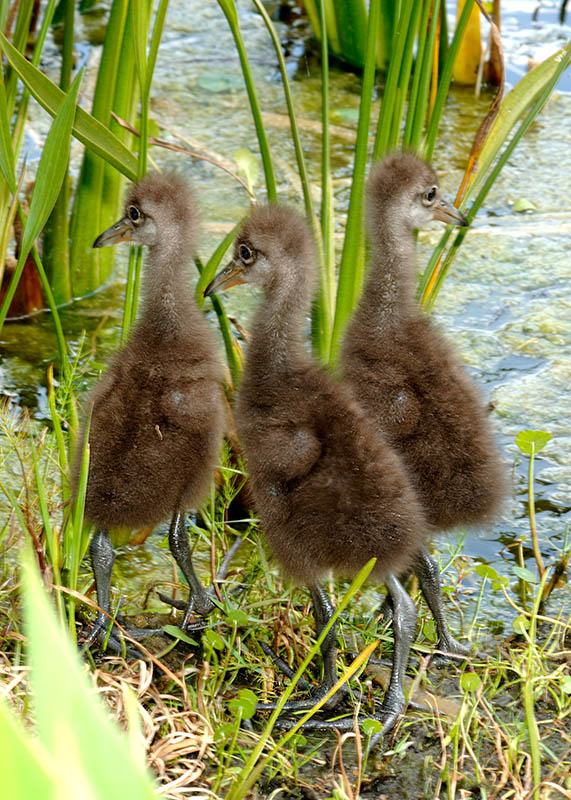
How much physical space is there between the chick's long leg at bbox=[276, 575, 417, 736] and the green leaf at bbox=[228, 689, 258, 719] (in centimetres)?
13

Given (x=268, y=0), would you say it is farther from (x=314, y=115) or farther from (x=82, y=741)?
(x=82, y=741)

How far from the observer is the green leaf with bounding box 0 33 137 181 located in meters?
2.58

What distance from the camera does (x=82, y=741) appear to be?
0.62 m

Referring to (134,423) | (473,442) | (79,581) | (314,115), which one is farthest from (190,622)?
(314,115)

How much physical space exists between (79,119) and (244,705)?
1.43 meters

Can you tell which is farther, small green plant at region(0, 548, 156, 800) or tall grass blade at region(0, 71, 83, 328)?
tall grass blade at region(0, 71, 83, 328)

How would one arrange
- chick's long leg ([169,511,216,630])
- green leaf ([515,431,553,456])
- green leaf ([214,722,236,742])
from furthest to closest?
green leaf ([515,431,553,456]) → chick's long leg ([169,511,216,630]) → green leaf ([214,722,236,742])

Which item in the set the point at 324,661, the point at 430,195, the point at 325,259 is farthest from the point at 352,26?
the point at 324,661

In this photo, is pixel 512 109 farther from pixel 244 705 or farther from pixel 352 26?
pixel 352 26

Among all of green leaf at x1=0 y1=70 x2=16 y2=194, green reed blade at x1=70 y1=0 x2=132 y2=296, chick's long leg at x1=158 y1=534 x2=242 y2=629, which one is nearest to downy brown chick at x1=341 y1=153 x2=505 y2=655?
chick's long leg at x1=158 y1=534 x2=242 y2=629

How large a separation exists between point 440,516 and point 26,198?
234cm

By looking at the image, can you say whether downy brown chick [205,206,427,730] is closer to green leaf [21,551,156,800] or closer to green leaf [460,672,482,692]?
green leaf [460,672,482,692]

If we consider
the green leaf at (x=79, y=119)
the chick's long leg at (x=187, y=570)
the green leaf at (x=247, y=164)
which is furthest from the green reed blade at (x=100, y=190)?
the chick's long leg at (x=187, y=570)

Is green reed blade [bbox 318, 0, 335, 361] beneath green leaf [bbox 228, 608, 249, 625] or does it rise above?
above
